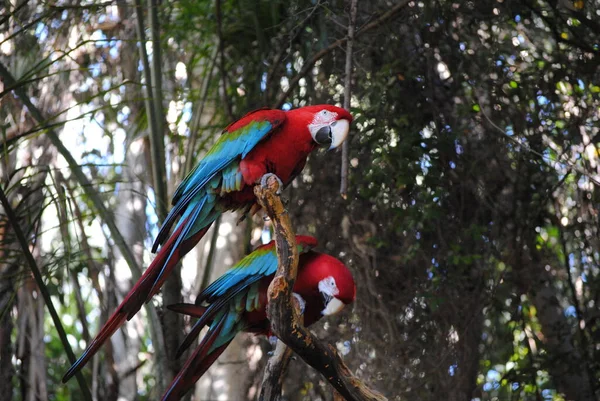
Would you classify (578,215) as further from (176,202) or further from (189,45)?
(189,45)

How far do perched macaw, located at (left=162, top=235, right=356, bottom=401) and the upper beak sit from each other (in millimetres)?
274

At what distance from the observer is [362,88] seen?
2.50m

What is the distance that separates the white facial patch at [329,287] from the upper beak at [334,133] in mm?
330

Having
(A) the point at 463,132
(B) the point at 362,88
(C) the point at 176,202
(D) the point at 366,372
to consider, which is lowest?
(D) the point at 366,372

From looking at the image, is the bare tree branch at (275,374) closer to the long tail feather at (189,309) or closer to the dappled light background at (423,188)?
the long tail feather at (189,309)

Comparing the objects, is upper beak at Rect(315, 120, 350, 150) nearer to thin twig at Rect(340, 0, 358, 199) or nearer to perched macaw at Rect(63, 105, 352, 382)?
perched macaw at Rect(63, 105, 352, 382)

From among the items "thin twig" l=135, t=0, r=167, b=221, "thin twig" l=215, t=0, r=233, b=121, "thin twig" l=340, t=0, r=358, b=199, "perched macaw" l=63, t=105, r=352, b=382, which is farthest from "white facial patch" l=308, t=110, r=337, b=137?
"thin twig" l=215, t=0, r=233, b=121

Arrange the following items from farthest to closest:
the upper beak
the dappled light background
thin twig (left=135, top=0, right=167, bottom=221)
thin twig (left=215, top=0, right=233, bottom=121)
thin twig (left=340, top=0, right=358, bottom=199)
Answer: thin twig (left=215, top=0, right=233, bottom=121) → the dappled light background → thin twig (left=135, top=0, right=167, bottom=221) → thin twig (left=340, top=0, right=358, bottom=199) → the upper beak

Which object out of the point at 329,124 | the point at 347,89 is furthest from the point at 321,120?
the point at 347,89

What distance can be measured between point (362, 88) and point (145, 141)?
1197 millimetres

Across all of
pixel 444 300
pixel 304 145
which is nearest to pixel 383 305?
pixel 444 300

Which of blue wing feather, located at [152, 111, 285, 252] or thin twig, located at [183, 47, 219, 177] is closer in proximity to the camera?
blue wing feather, located at [152, 111, 285, 252]

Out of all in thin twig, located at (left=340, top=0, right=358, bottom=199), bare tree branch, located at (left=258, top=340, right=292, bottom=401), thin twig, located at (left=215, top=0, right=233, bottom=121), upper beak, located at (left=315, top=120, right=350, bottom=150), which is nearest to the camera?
bare tree branch, located at (left=258, top=340, right=292, bottom=401)

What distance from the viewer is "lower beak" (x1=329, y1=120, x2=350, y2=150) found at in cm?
171
